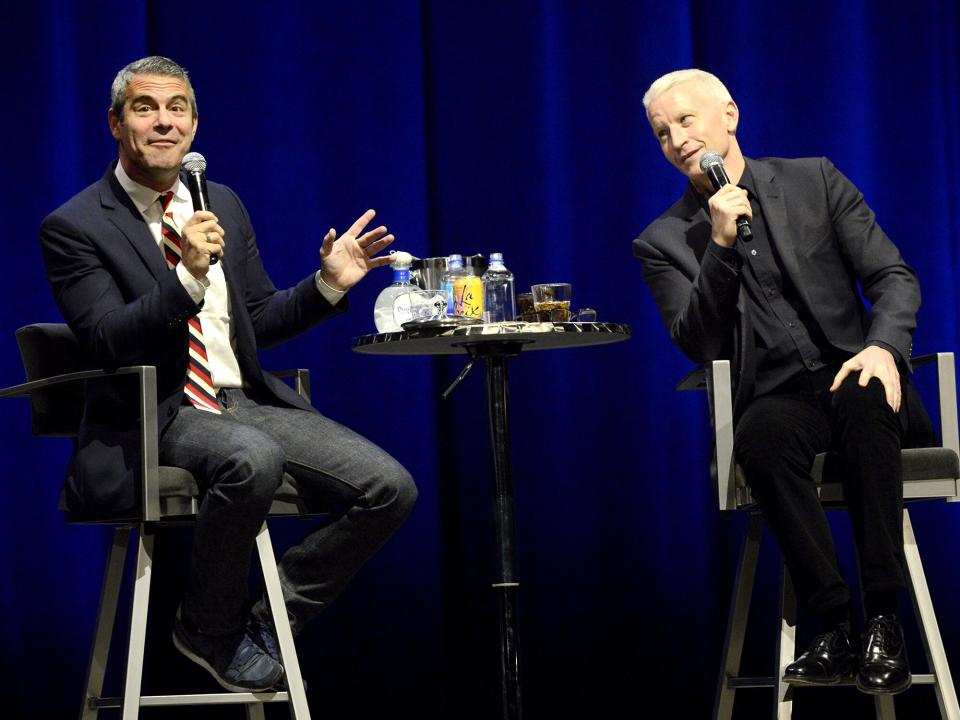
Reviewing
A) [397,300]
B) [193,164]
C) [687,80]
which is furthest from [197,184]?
[687,80]

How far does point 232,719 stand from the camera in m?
3.46

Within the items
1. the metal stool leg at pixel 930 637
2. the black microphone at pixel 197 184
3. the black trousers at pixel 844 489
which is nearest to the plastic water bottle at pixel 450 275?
the black microphone at pixel 197 184

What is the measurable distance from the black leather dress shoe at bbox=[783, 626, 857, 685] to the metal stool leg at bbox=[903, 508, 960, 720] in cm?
20

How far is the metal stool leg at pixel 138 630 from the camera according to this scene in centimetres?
238

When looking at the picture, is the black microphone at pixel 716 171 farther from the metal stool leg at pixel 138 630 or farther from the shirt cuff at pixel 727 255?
the metal stool leg at pixel 138 630

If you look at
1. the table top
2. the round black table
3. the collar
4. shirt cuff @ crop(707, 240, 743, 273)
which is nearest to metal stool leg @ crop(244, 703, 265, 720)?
the round black table

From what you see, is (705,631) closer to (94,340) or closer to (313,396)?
(313,396)

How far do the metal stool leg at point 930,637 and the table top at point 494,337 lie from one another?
2.24 feet

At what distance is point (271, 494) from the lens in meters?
2.43

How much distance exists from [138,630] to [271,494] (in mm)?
351

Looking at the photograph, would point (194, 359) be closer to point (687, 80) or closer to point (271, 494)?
point (271, 494)

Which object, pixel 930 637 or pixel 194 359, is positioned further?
pixel 194 359

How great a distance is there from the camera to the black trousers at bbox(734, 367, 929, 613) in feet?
7.61

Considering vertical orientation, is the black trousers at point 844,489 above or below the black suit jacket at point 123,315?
below
